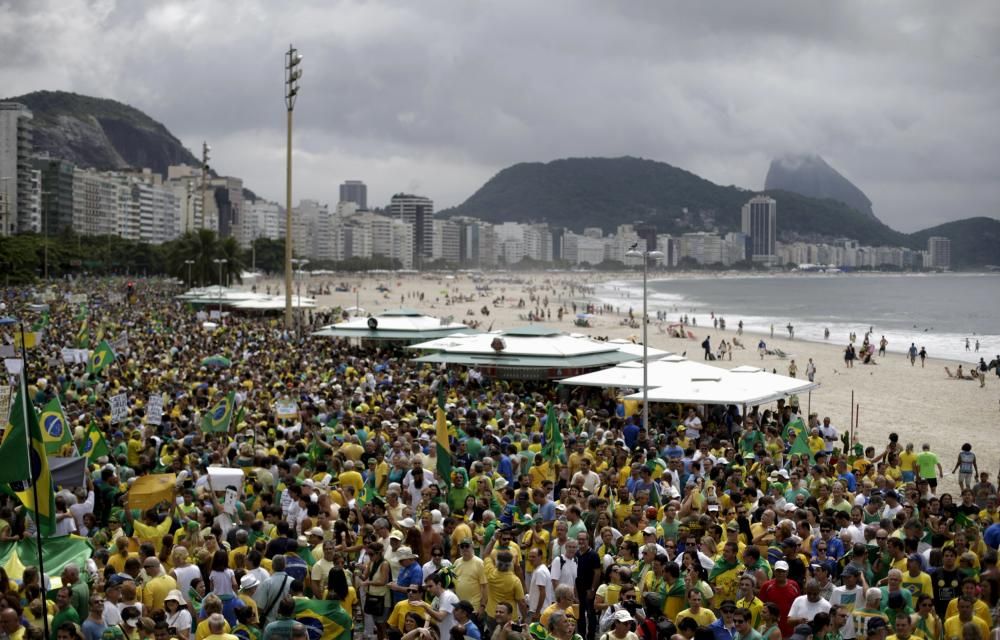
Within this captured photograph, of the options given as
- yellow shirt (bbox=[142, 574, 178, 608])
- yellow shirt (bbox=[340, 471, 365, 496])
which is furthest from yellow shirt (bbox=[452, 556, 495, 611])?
yellow shirt (bbox=[340, 471, 365, 496])

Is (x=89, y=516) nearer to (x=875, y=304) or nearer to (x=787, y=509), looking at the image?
(x=787, y=509)

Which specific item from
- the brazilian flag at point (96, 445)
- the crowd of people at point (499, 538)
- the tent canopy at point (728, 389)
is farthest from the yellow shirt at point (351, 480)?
the tent canopy at point (728, 389)

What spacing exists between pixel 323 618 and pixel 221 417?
8.48 m

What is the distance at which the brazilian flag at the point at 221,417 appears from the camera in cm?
1452

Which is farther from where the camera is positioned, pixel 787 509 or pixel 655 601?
pixel 787 509

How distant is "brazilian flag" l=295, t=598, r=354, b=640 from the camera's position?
6578 mm

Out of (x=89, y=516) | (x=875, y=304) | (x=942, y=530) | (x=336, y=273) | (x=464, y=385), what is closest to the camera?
→ (x=942, y=530)

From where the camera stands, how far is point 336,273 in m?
187

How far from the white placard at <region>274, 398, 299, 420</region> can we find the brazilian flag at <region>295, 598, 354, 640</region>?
867cm

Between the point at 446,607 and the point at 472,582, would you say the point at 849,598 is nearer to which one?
the point at 472,582

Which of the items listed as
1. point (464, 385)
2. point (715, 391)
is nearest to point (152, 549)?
point (715, 391)

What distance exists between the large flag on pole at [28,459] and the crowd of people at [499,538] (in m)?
0.46

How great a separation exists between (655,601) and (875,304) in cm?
11831

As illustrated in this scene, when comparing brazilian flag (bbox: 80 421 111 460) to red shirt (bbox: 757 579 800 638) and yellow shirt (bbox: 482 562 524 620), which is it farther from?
red shirt (bbox: 757 579 800 638)
